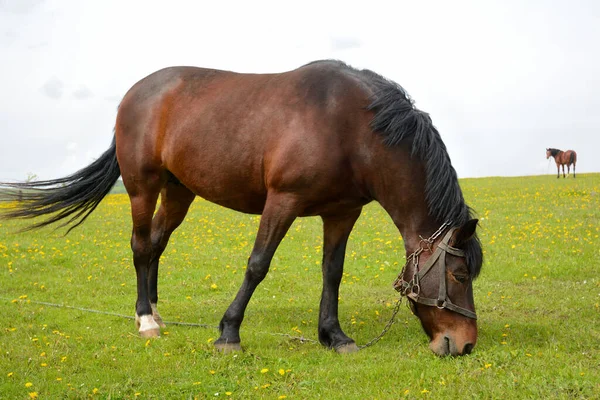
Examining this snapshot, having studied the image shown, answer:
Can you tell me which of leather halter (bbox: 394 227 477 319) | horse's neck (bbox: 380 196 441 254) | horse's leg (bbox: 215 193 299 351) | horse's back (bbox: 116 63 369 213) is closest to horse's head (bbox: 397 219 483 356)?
leather halter (bbox: 394 227 477 319)

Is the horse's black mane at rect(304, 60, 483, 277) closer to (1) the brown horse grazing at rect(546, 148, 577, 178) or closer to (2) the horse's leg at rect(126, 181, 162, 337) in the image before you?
(2) the horse's leg at rect(126, 181, 162, 337)

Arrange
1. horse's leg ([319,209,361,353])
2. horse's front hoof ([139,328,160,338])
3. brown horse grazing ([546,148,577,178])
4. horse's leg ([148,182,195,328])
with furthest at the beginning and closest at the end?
1. brown horse grazing ([546,148,577,178])
2. horse's leg ([148,182,195,328])
3. horse's front hoof ([139,328,160,338])
4. horse's leg ([319,209,361,353])

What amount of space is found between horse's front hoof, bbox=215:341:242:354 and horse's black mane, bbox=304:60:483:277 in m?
2.36

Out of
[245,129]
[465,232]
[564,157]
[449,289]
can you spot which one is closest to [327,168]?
[245,129]

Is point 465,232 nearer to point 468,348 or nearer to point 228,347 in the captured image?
point 468,348

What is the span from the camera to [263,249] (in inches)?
241

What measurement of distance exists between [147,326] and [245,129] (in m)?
2.71

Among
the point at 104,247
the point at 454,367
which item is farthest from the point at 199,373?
the point at 104,247

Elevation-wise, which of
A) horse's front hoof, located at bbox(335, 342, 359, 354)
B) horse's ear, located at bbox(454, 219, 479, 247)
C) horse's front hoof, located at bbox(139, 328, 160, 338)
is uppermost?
horse's ear, located at bbox(454, 219, 479, 247)

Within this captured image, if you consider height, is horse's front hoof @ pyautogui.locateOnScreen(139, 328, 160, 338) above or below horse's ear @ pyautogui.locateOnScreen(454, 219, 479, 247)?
below

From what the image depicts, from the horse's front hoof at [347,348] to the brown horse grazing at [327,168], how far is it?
0.5 inches

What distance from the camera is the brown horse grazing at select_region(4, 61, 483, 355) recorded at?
579 centimetres

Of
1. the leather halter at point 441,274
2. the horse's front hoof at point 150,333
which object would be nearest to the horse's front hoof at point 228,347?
the horse's front hoof at point 150,333

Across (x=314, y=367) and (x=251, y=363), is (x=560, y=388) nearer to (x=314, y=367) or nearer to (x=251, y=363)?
(x=314, y=367)
